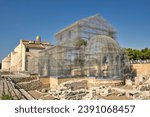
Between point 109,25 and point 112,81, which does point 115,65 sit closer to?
point 112,81

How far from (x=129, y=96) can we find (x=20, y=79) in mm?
8061

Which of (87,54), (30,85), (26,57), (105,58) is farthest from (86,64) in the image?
(26,57)

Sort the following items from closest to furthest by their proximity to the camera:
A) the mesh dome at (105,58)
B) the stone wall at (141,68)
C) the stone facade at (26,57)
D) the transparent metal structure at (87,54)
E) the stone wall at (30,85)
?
the stone wall at (30,85) → the mesh dome at (105,58) → the transparent metal structure at (87,54) → the stone wall at (141,68) → the stone facade at (26,57)

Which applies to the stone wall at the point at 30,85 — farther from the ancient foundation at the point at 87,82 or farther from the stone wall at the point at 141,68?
the stone wall at the point at 141,68

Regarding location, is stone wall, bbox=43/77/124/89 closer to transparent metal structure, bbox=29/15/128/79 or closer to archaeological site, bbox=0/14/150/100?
archaeological site, bbox=0/14/150/100

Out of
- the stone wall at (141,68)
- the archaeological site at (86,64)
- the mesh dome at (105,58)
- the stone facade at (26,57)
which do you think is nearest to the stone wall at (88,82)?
the archaeological site at (86,64)

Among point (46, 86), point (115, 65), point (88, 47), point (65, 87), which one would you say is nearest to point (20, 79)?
point (46, 86)

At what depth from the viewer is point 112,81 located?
13828 mm

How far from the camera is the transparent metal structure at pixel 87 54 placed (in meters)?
15.1

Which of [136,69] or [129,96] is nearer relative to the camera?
[129,96]

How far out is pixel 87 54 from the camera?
53.2 ft

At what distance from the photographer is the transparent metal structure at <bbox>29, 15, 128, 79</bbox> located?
15.1 m

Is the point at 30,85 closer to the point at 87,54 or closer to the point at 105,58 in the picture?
the point at 87,54

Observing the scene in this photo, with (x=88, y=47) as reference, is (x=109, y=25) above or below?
above
